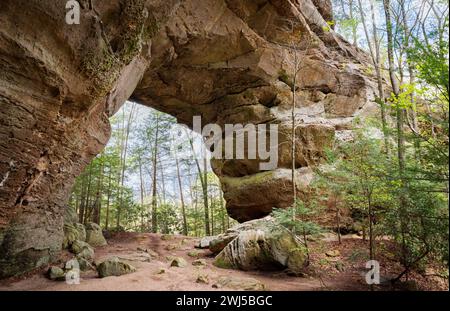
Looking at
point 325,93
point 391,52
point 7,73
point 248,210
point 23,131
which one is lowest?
point 248,210

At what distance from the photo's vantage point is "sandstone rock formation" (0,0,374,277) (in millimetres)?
5867

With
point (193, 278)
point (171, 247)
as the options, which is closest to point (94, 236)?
point (171, 247)

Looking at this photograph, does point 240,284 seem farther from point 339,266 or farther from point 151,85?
point 151,85

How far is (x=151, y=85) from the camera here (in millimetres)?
13297

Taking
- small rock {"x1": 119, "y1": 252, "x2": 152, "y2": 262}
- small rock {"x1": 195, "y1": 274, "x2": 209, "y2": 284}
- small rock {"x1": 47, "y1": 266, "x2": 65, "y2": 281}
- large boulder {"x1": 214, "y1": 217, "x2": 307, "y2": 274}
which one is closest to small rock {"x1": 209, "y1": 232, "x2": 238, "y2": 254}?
large boulder {"x1": 214, "y1": 217, "x2": 307, "y2": 274}

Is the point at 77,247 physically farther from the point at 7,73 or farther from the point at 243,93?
the point at 243,93

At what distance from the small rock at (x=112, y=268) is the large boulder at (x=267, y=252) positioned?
2981 millimetres

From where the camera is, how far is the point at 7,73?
5566mm

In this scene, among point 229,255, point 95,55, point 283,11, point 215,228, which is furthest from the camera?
point 215,228

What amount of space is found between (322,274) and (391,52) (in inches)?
299

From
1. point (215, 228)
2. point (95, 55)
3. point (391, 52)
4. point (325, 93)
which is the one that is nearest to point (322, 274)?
point (391, 52)

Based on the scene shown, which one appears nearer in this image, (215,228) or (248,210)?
(248,210)

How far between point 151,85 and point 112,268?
9199 millimetres

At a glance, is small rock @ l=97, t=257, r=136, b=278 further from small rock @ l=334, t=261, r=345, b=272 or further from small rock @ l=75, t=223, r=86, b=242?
small rock @ l=334, t=261, r=345, b=272
